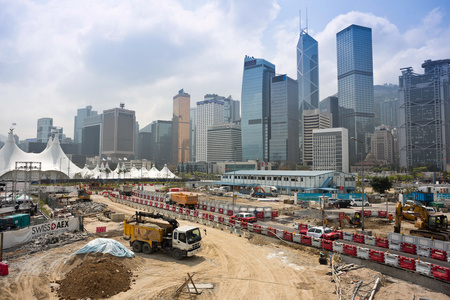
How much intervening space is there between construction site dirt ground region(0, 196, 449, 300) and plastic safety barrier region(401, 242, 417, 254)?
16.6ft

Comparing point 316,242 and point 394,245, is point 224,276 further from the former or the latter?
point 394,245

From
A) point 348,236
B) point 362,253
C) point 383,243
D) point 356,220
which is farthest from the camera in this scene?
point 356,220

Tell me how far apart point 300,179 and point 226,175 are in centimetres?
2932

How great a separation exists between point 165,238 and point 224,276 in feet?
19.7

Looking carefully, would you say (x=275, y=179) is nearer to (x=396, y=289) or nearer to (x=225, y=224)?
(x=225, y=224)

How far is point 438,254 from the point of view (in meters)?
19.1

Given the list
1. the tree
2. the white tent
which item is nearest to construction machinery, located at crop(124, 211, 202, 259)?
the tree

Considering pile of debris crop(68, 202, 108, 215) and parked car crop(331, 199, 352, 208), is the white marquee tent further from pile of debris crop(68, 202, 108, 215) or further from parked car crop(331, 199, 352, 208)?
parked car crop(331, 199, 352, 208)

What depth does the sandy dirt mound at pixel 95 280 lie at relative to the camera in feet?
46.5

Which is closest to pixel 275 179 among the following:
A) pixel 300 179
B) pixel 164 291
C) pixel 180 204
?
pixel 300 179

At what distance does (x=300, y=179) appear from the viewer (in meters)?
70.1

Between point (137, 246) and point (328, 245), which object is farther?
point (137, 246)

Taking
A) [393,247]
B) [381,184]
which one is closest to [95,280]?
[393,247]

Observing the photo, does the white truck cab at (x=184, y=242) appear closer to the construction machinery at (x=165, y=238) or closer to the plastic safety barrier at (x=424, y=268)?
the construction machinery at (x=165, y=238)
